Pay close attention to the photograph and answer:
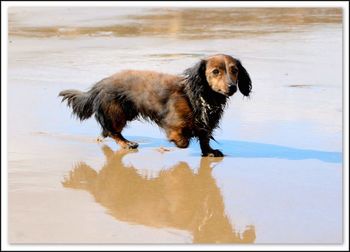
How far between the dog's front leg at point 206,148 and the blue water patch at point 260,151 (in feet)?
0.26

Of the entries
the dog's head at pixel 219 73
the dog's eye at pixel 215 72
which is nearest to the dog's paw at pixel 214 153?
the dog's head at pixel 219 73

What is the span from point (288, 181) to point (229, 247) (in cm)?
119

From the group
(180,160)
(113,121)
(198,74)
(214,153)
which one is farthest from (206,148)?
(113,121)

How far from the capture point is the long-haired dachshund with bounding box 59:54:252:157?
18.6 ft

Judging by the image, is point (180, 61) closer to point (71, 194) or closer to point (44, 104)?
point (44, 104)

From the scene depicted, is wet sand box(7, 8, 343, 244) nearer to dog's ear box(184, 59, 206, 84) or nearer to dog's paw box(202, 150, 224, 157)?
dog's paw box(202, 150, 224, 157)

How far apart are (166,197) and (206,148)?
3.77 ft

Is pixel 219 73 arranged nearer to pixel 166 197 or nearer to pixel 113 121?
pixel 113 121

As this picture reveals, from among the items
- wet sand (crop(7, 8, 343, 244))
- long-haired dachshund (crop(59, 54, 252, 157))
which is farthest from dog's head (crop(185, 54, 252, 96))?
wet sand (crop(7, 8, 343, 244))

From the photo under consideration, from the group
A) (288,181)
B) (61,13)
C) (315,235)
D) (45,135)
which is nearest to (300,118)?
(288,181)

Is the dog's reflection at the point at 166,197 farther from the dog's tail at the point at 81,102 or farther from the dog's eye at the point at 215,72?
the dog's tail at the point at 81,102

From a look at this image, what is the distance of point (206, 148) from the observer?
5.75 m

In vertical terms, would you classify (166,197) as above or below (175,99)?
below

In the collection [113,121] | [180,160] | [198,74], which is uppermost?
[198,74]
